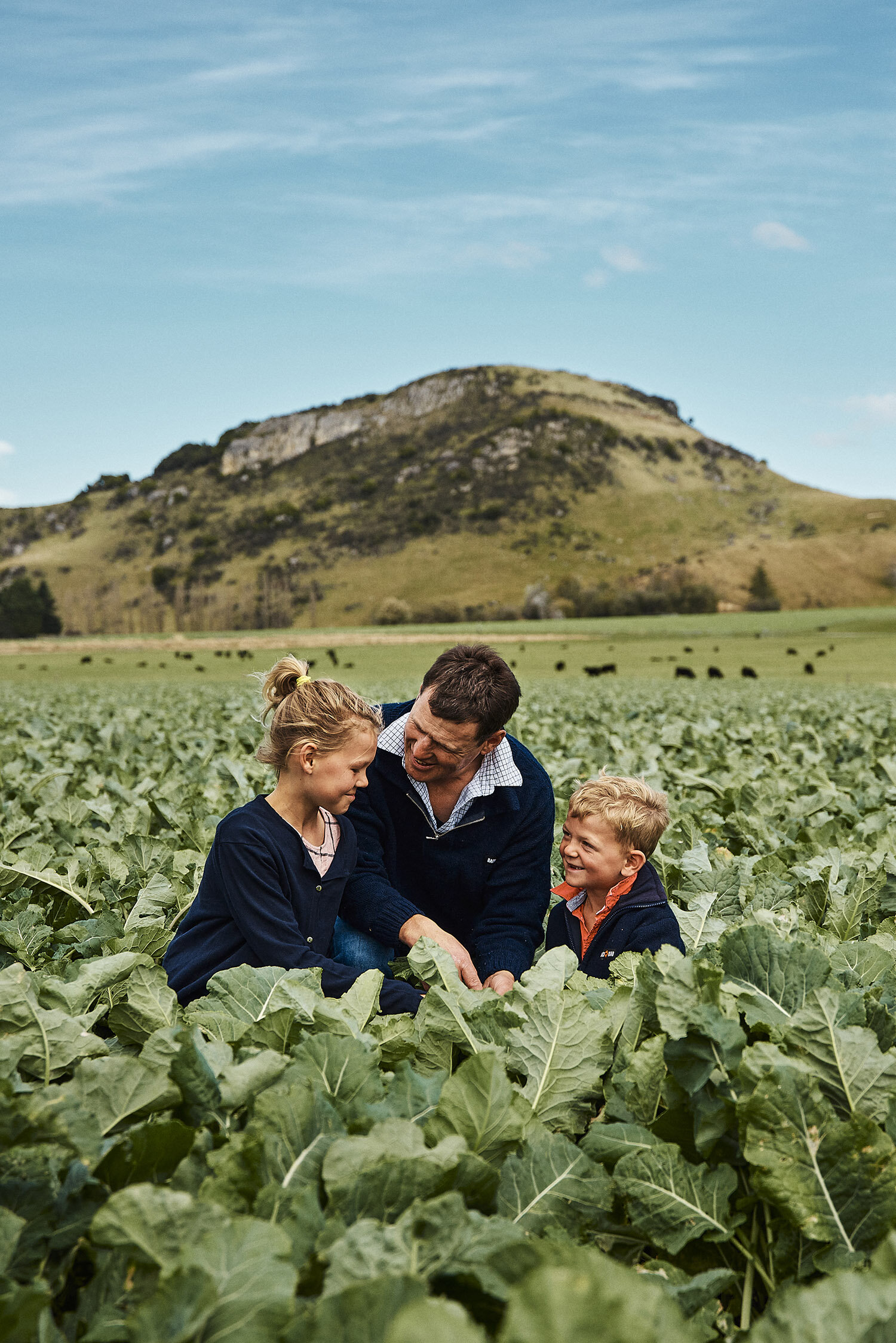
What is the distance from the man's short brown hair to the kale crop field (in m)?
1.15

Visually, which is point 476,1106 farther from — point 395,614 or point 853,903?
point 395,614

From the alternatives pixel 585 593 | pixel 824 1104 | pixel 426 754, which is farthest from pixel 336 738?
pixel 585 593

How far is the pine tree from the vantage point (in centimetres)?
10575

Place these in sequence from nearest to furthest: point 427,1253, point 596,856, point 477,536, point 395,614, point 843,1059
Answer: point 427,1253, point 843,1059, point 596,856, point 395,614, point 477,536

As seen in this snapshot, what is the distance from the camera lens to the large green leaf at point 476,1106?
1.85 meters

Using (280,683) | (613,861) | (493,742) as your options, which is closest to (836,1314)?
(613,861)

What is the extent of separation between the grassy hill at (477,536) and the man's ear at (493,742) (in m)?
97.7

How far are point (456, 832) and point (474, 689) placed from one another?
0.82 m

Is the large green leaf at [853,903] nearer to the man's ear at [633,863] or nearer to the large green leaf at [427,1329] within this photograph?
the man's ear at [633,863]

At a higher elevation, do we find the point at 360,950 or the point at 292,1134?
the point at 292,1134

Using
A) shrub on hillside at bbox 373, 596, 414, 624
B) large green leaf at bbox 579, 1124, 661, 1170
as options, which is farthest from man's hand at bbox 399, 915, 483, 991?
shrub on hillside at bbox 373, 596, 414, 624

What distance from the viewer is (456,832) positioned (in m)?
4.43

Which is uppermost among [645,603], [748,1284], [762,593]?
[762,593]

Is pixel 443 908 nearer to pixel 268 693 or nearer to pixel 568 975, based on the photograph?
pixel 268 693
